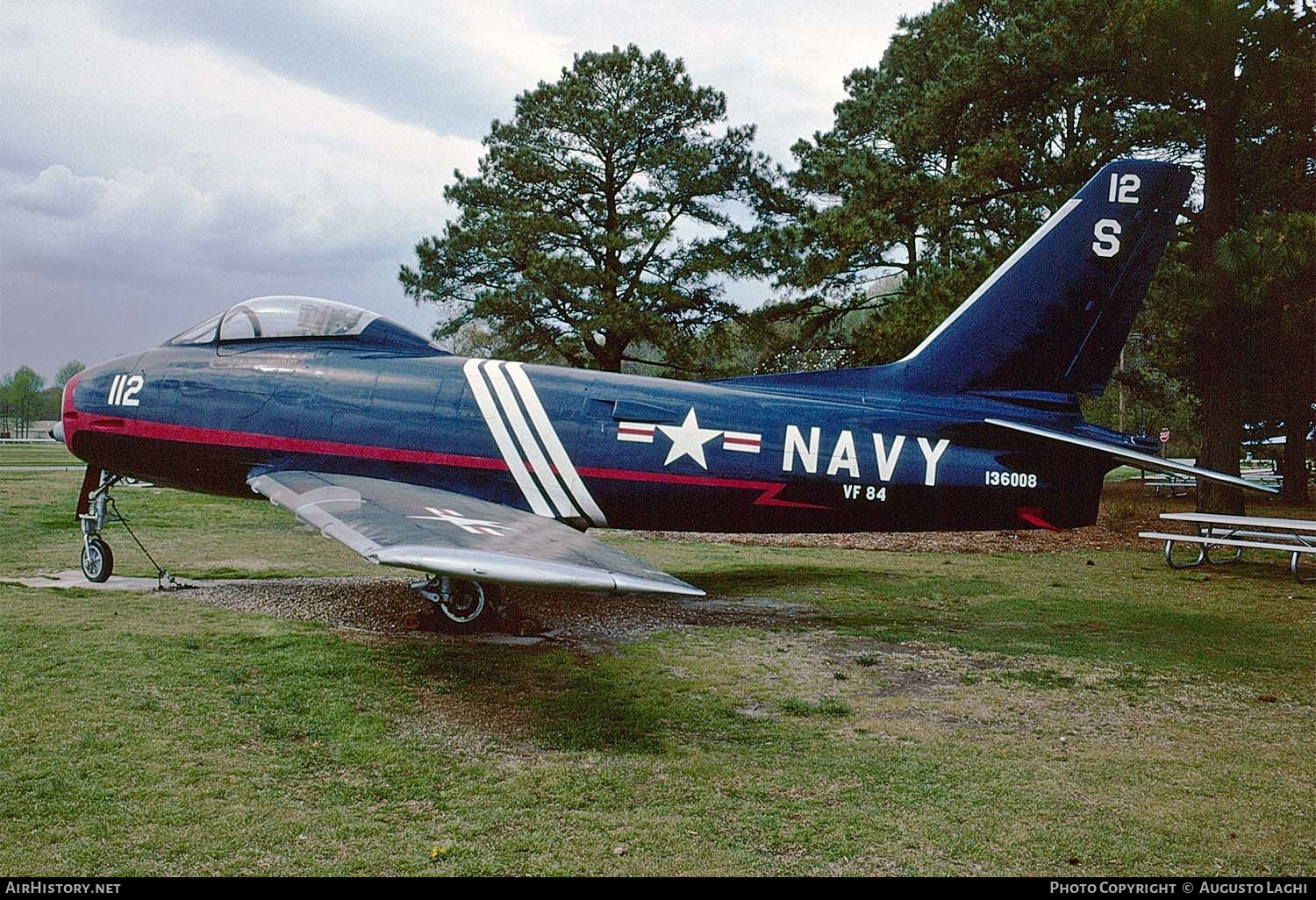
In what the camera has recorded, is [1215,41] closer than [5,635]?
No

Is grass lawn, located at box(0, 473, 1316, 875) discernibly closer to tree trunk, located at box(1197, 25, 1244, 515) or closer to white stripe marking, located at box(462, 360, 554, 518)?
white stripe marking, located at box(462, 360, 554, 518)

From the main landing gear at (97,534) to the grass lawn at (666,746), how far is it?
Answer: 0.62 meters

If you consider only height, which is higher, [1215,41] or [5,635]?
[1215,41]

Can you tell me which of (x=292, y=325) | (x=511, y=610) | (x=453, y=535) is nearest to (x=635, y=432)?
(x=511, y=610)

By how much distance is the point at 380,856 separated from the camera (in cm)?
347

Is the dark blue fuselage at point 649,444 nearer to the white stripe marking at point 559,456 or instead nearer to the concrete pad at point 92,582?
the white stripe marking at point 559,456

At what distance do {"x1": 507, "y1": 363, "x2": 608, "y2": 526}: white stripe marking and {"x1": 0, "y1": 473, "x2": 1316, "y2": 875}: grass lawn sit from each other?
1413 mm

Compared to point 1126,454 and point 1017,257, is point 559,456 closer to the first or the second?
point 1017,257

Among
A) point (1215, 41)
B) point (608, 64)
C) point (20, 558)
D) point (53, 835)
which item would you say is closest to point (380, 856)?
point (53, 835)

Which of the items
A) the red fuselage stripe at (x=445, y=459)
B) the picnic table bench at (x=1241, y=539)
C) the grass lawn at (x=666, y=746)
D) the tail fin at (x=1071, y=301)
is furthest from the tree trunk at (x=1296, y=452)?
the red fuselage stripe at (x=445, y=459)

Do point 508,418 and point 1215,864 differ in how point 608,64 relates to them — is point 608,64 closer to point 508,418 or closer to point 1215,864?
point 508,418

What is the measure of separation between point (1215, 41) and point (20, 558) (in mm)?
18794

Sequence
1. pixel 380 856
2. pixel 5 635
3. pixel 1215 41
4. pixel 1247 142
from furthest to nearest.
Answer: pixel 1247 142 < pixel 1215 41 < pixel 5 635 < pixel 380 856

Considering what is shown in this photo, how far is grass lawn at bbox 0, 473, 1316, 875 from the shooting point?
3.59 m
